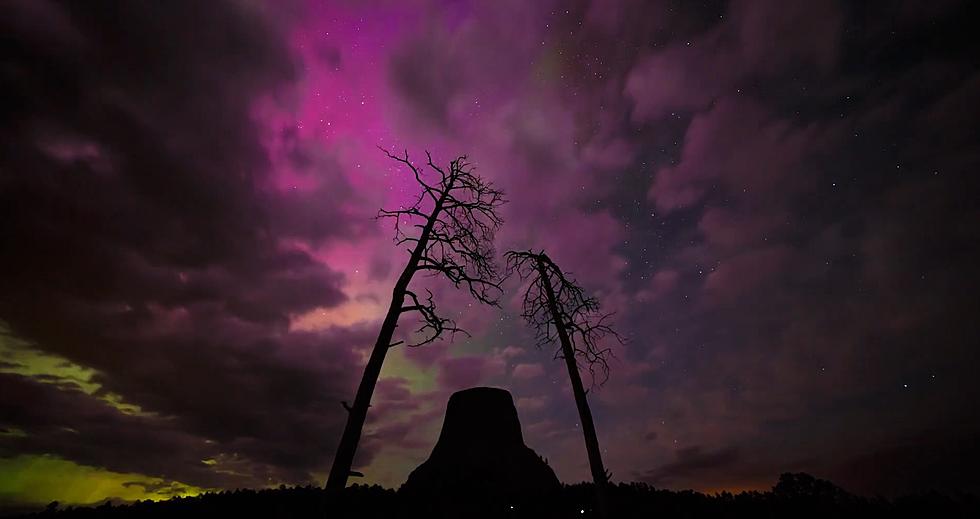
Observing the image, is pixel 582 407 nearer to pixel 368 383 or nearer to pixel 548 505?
Answer: pixel 548 505

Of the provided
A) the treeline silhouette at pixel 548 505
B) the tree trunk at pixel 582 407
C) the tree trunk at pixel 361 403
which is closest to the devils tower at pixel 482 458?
the treeline silhouette at pixel 548 505

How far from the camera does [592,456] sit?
13.8 metres

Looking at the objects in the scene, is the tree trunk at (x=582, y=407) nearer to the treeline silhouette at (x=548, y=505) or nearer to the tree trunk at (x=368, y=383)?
the treeline silhouette at (x=548, y=505)

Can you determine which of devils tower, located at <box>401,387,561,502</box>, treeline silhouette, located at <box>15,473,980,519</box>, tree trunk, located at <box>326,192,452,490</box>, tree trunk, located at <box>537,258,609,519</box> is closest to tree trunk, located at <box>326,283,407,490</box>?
tree trunk, located at <box>326,192,452,490</box>

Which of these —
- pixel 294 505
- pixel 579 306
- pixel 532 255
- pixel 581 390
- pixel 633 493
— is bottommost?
pixel 294 505

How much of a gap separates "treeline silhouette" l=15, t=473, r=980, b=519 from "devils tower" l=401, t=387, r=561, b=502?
139 cm

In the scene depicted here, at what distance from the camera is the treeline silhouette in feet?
42.4

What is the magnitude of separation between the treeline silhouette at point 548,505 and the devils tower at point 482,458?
4.56ft

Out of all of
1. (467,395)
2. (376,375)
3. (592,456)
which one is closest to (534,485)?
(467,395)

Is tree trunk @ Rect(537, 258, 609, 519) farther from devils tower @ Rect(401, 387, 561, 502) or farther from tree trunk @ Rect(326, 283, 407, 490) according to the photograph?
tree trunk @ Rect(326, 283, 407, 490)

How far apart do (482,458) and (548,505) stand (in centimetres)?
533

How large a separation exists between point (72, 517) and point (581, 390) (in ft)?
62.8

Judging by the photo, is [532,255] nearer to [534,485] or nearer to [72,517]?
[534,485]

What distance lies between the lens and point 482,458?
20906 mm
